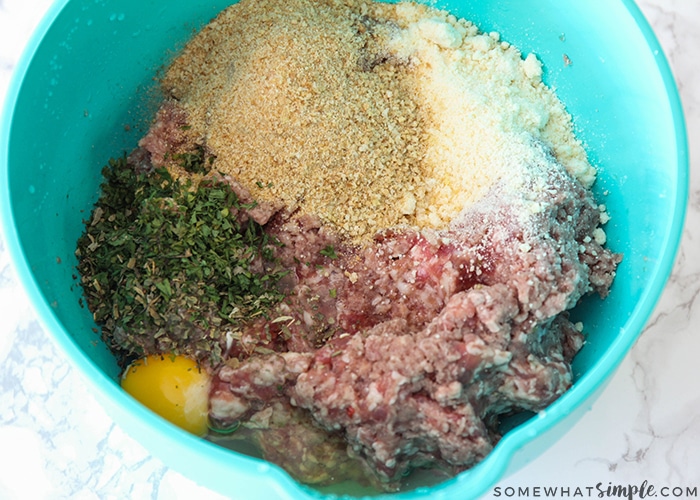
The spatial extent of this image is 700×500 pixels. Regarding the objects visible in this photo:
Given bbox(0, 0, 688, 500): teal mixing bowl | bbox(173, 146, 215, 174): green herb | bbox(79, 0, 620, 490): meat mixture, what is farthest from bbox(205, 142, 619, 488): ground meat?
bbox(173, 146, 215, 174): green herb

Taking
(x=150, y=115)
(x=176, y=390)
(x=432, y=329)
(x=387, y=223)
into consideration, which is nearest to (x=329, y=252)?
(x=387, y=223)

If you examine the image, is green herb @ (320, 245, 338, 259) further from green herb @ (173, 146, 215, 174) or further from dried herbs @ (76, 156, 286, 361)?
green herb @ (173, 146, 215, 174)

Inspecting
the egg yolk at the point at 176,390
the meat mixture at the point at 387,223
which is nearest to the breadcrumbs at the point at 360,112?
the meat mixture at the point at 387,223

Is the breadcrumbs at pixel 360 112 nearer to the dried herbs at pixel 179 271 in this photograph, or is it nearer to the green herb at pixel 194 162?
the green herb at pixel 194 162

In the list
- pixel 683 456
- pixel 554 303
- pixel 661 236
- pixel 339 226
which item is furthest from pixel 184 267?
pixel 683 456

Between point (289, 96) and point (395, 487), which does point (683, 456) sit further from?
point (289, 96)

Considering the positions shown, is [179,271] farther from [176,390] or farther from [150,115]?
[150,115]
